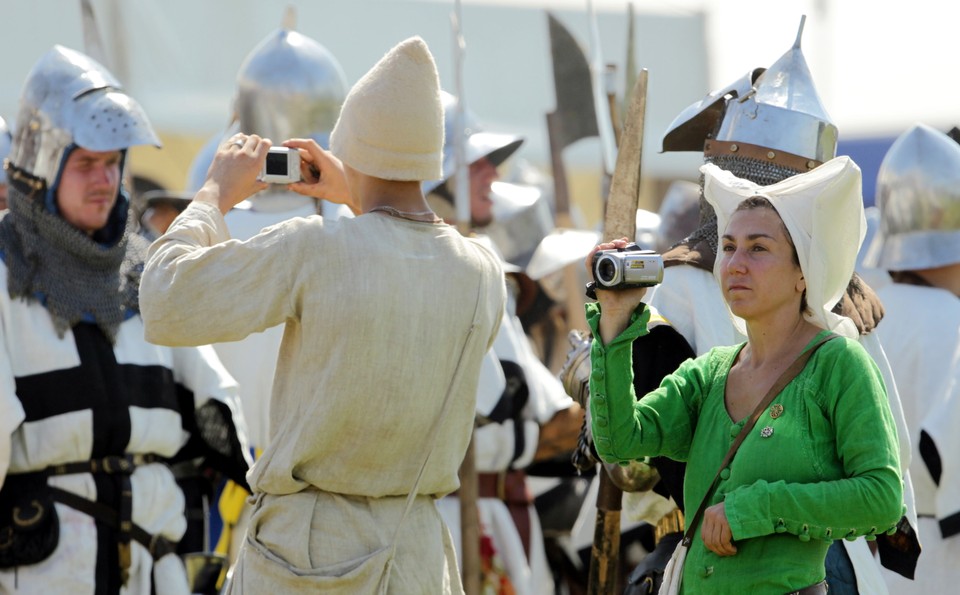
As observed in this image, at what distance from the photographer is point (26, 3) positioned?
42.5 ft

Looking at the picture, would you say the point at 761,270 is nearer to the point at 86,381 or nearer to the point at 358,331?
the point at 358,331

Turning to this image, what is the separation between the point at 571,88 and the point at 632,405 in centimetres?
515

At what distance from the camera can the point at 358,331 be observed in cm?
350

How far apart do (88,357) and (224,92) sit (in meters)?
9.55

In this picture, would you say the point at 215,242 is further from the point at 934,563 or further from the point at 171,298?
the point at 934,563

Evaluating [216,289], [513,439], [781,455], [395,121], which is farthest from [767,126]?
[513,439]

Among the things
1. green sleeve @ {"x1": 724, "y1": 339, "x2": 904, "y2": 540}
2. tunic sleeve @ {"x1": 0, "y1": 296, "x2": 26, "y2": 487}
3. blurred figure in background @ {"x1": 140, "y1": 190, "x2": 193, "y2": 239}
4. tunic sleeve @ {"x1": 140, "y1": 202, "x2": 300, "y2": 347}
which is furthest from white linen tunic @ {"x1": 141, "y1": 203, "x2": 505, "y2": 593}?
blurred figure in background @ {"x1": 140, "y1": 190, "x2": 193, "y2": 239}

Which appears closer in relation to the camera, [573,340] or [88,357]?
[573,340]

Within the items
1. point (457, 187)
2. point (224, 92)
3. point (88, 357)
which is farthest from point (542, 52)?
point (88, 357)

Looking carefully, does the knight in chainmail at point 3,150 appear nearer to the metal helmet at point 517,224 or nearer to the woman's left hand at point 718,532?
the metal helmet at point 517,224

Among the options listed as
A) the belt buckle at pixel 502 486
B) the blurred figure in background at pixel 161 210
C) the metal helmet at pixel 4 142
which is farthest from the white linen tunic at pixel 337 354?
the blurred figure in background at pixel 161 210

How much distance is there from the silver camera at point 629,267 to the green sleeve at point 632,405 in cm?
12

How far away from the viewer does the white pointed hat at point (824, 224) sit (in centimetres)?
333

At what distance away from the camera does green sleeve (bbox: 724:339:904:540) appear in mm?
3064
